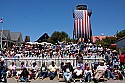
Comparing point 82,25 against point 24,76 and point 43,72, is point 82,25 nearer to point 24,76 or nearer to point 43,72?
point 43,72

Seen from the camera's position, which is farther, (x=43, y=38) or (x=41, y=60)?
(x=43, y=38)

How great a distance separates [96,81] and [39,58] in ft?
21.0

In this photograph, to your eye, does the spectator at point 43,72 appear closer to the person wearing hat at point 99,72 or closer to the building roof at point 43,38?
the person wearing hat at point 99,72

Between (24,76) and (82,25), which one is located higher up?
(82,25)

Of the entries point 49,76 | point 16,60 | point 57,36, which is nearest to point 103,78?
point 49,76

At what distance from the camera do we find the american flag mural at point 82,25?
29.5 metres

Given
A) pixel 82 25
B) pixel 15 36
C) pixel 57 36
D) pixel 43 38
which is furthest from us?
pixel 57 36

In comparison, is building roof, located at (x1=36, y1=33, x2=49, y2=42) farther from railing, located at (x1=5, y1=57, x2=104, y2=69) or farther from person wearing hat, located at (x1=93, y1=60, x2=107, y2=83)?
person wearing hat, located at (x1=93, y1=60, x2=107, y2=83)

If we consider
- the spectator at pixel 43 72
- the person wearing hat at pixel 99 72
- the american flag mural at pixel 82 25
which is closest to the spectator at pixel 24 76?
the spectator at pixel 43 72

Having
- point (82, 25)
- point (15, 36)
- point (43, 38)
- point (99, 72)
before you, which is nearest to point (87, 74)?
point (99, 72)

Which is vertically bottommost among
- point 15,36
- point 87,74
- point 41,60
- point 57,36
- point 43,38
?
point 87,74

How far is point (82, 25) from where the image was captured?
29484 millimetres

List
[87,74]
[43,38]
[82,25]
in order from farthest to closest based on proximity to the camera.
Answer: [43,38] < [82,25] < [87,74]

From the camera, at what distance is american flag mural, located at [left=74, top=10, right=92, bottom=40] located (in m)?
29.5
